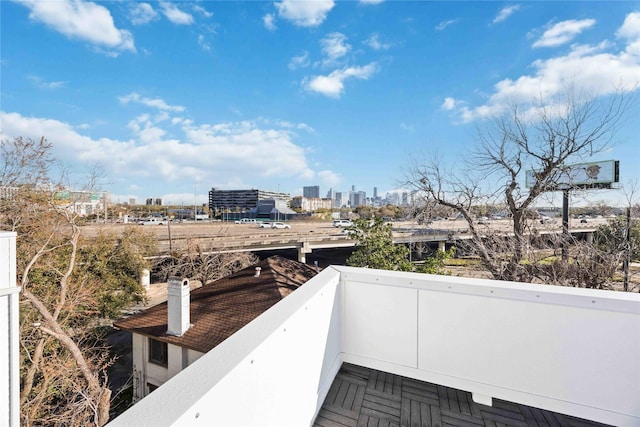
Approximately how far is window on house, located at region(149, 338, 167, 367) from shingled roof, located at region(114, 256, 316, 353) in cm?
48

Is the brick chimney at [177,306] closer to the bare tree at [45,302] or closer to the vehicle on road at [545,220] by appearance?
the bare tree at [45,302]

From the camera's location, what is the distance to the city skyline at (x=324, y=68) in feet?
20.7

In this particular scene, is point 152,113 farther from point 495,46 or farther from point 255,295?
point 495,46

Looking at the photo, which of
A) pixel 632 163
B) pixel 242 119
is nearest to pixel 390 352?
pixel 632 163

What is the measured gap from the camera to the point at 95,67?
1331 centimetres

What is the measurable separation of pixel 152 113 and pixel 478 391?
22.6 m

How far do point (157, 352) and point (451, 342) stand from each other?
7.78 meters

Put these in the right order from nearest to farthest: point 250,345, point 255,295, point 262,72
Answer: point 250,345
point 255,295
point 262,72

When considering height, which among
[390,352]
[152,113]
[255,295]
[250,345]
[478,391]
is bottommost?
[255,295]

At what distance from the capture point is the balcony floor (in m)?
1.49

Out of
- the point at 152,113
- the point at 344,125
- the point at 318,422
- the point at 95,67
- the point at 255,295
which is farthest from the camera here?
the point at 152,113

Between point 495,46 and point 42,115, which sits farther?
point 42,115

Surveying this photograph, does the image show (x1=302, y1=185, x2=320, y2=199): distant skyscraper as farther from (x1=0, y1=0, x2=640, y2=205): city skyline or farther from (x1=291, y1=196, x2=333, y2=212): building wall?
(x1=0, y1=0, x2=640, y2=205): city skyline

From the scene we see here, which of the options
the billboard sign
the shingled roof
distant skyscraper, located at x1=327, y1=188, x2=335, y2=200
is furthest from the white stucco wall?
distant skyscraper, located at x1=327, y1=188, x2=335, y2=200
